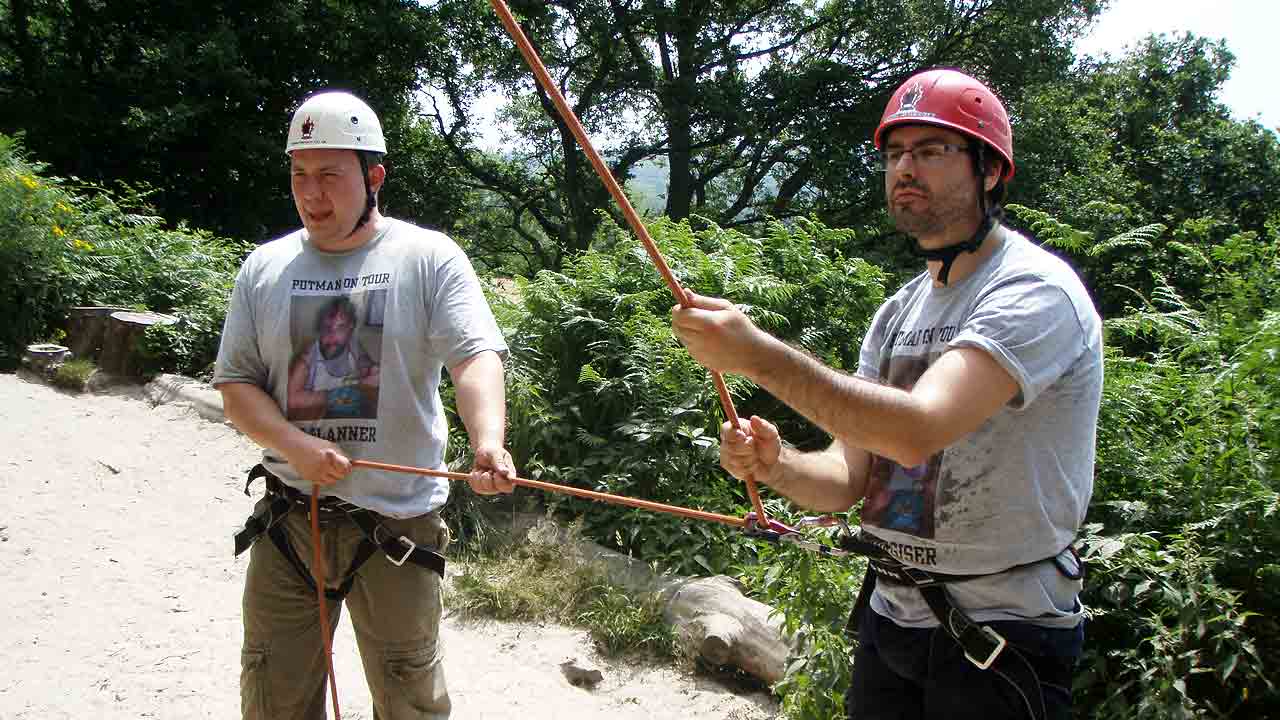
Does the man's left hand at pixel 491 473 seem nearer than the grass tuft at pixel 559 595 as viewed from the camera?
Yes

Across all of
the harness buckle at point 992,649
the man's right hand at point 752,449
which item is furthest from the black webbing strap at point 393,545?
the harness buckle at point 992,649

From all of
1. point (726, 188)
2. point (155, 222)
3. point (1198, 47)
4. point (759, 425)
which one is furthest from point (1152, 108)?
point (759, 425)

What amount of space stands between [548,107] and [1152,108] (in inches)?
506

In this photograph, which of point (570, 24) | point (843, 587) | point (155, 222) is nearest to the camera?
point (843, 587)

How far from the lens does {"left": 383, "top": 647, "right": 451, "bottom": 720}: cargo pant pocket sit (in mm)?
2682

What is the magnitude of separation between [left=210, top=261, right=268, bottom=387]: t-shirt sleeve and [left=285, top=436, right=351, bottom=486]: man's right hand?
12.7 inches

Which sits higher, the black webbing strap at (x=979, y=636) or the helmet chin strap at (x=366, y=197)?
the helmet chin strap at (x=366, y=197)

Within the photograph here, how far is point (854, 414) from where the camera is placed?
178cm

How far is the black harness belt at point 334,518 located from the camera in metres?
2.70

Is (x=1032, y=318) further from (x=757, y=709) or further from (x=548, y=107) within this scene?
(x=548, y=107)

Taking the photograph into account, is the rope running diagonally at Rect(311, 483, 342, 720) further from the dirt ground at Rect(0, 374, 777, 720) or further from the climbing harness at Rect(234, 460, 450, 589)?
the dirt ground at Rect(0, 374, 777, 720)

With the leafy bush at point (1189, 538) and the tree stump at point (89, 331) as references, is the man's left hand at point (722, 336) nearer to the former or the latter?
the leafy bush at point (1189, 538)

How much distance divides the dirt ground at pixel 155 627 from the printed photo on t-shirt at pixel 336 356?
211 centimetres

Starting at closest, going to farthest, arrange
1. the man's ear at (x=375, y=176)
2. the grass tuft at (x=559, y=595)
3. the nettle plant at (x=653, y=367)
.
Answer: the man's ear at (x=375, y=176) → the grass tuft at (x=559, y=595) → the nettle plant at (x=653, y=367)
